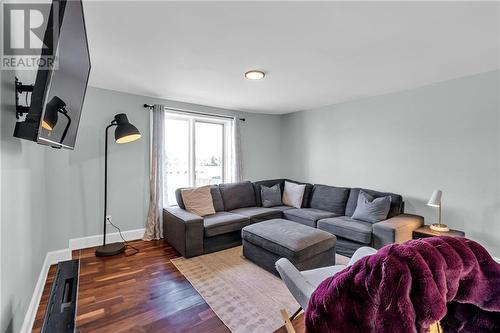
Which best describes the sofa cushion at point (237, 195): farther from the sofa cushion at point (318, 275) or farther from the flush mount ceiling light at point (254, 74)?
→ the sofa cushion at point (318, 275)

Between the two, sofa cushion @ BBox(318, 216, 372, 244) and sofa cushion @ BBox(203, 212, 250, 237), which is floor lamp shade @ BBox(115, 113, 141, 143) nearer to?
sofa cushion @ BBox(203, 212, 250, 237)

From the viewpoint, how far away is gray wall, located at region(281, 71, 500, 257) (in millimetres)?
2674

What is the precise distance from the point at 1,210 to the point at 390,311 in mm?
1758

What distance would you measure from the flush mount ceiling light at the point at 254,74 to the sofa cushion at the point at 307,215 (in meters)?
2.15

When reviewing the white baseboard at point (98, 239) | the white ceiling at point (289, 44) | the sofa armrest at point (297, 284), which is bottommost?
the white baseboard at point (98, 239)

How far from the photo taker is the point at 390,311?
2.33 ft

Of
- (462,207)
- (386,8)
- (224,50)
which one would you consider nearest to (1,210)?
(224,50)

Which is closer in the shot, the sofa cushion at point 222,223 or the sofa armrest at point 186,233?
the sofa armrest at point 186,233

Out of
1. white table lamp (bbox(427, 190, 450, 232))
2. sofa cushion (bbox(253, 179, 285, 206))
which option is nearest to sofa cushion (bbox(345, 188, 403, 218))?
white table lamp (bbox(427, 190, 450, 232))

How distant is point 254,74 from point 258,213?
2.08 m

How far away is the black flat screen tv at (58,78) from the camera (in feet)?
3.27

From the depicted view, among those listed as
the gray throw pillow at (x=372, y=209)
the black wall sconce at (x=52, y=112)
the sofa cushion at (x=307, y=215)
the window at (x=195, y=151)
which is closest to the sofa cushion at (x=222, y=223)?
the sofa cushion at (x=307, y=215)

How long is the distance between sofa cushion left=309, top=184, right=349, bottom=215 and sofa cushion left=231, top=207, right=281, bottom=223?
2.49ft

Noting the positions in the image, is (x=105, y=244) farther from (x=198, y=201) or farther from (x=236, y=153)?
(x=236, y=153)
